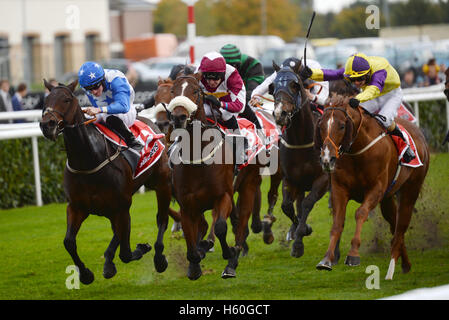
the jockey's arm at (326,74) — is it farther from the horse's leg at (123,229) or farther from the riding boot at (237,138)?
the horse's leg at (123,229)

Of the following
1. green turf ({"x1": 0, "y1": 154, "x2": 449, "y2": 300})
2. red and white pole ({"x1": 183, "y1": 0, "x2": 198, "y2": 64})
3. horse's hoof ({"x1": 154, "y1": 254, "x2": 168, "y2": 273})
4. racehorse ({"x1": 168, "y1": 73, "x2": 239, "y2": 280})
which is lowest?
green turf ({"x1": 0, "y1": 154, "x2": 449, "y2": 300})

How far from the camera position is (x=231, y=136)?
6438 millimetres

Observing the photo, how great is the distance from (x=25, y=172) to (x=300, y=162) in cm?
473

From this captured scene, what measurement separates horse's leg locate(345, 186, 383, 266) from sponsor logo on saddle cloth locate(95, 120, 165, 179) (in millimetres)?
1774

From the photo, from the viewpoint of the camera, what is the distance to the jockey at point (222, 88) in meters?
6.22

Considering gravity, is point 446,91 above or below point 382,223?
above

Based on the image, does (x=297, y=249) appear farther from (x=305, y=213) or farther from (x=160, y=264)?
(x=160, y=264)

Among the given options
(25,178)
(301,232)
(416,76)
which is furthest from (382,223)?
(416,76)

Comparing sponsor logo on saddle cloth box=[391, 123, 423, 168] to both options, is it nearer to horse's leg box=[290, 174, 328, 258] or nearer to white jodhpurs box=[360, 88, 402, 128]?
white jodhpurs box=[360, 88, 402, 128]

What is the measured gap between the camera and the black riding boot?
6.37 m

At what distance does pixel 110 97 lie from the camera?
20.7 feet

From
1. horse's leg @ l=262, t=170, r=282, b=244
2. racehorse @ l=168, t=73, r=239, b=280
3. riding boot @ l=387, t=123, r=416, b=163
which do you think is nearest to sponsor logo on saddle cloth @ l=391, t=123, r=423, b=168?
riding boot @ l=387, t=123, r=416, b=163

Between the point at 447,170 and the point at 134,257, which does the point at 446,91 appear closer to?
the point at 134,257

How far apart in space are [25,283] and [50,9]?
3216cm
